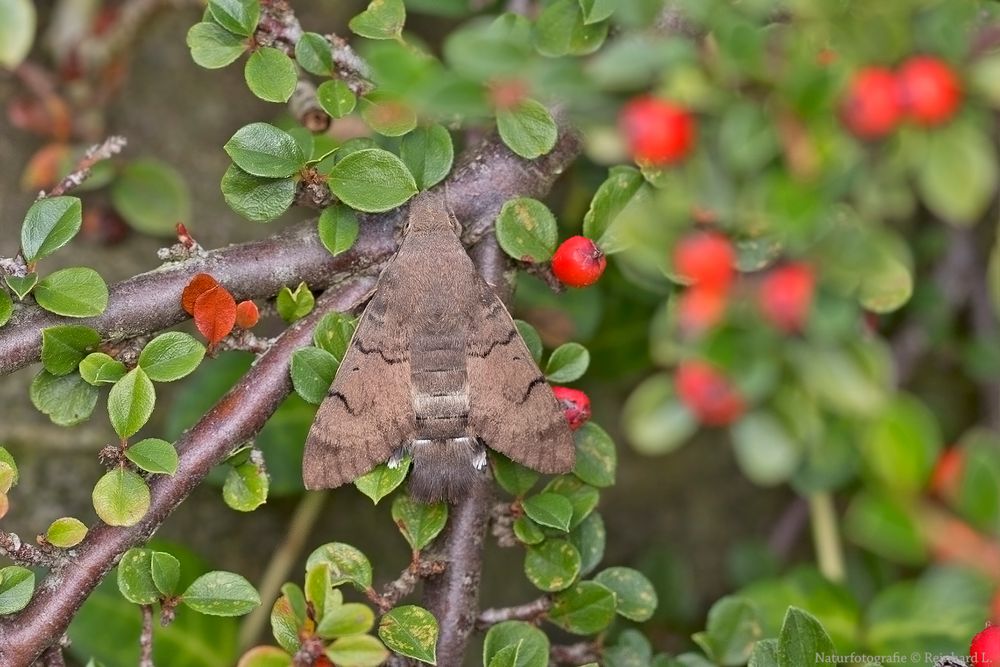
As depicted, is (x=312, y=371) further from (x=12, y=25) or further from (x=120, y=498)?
(x=12, y=25)

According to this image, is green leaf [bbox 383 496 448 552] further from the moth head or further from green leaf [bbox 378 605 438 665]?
the moth head

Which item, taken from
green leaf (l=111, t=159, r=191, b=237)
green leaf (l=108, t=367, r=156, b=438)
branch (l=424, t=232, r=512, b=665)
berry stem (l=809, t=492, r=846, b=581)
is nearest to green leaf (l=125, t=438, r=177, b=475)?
green leaf (l=108, t=367, r=156, b=438)

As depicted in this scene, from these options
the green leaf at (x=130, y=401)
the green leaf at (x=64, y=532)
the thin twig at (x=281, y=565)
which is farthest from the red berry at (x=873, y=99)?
the thin twig at (x=281, y=565)

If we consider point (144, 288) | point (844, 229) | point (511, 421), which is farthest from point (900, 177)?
point (144, 288)

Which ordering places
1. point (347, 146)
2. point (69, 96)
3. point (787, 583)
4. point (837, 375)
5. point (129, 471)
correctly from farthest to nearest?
point (69, 96) < point (787, 583) < point (837, 375) < point (347, 146) < point (129, 471)

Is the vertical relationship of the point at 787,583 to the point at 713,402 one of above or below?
below

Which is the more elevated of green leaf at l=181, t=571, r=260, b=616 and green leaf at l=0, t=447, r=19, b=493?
green leaf at l=0, t=447, r=19, b=493

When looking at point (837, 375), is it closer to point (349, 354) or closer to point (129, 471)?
point (349, 354)
